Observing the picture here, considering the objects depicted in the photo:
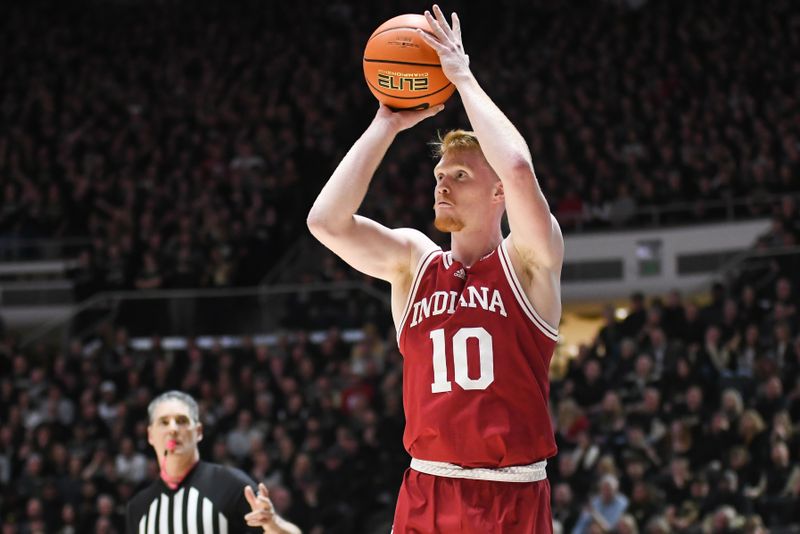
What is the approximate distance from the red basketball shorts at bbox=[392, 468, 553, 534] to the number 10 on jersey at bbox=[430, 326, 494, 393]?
12.3 inches

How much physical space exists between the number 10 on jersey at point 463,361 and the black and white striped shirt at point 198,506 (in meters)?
2.26

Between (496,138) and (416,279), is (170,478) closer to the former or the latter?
(416,279)

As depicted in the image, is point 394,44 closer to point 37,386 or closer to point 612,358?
point 612,358

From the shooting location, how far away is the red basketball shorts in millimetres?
3826

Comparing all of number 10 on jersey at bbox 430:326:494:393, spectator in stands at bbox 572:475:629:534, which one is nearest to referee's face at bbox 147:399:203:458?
number 10 on jersey at bbox 430:326:494:393

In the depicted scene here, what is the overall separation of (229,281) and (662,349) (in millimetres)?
6373

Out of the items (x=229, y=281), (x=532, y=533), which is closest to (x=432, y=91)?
(x=532, y=533)

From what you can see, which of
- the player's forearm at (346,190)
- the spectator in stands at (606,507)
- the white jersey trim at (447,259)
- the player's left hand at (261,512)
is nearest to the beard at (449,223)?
the white jersey trim at (447,259)

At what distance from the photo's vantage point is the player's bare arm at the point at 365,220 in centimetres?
401

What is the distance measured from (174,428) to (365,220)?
226 centimetres

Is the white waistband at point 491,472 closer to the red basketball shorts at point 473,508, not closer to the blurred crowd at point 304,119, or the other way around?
the red basketball shorts at point 473,508

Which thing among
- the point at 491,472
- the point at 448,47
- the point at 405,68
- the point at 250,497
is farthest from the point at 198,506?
the point at 448,47

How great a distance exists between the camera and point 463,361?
3.89 metres

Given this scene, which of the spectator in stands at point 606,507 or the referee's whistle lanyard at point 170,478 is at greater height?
the referee's whistle lanyard at point 170,478
